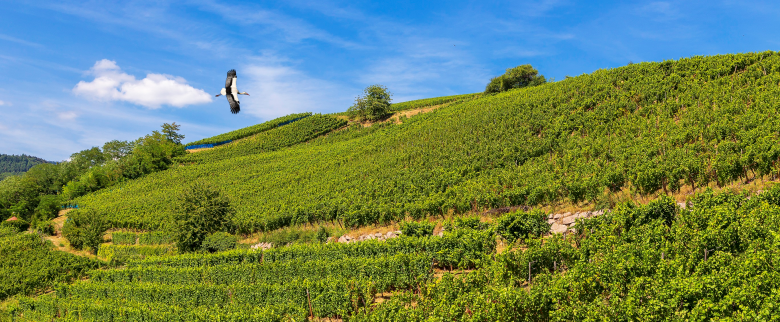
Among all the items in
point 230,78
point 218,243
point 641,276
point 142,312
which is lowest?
point 142,312

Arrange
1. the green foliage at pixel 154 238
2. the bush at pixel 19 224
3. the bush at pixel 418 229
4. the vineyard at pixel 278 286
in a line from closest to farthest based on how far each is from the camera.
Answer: the vineyard at pixel 278 286
the bush at pixel 418 229
the green foliage at pixel 154 238
the bush at pixel 19 224

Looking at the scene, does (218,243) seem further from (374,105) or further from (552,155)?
(374,105)

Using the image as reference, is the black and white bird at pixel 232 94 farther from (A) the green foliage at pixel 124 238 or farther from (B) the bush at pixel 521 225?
(A) the green foliage at pixel 124 238

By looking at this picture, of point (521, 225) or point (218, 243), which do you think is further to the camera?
point (218, 243)

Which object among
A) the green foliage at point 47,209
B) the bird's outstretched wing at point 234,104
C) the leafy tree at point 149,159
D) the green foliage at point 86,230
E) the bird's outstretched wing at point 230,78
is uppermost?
the leafy tree at point 149,159

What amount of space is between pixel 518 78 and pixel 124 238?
6557 centimetres

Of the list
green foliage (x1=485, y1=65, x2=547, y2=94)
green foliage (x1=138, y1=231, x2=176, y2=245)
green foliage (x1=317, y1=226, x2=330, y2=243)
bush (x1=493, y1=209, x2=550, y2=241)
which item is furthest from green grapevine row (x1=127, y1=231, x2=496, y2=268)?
green foliage (x1=485, y1=65, x2=547, y2=94)

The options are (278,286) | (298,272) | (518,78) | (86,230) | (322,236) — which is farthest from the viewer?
(518,78)

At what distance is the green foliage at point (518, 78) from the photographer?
233 ft

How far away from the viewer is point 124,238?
1564 inches

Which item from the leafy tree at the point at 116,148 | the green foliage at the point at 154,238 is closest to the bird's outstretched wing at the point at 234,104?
the green foliage at the point at 154,238

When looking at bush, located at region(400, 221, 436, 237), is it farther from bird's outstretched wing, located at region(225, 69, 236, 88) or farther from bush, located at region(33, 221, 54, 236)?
bush, located at region(33, 221, 54, 236)

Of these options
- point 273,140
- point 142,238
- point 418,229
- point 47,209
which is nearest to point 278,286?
point 418,229

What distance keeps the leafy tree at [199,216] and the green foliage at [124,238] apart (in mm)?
12207
